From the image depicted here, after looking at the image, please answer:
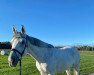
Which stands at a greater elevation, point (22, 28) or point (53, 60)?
point (22, 28)

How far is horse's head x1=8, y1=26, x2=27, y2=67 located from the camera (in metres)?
7.29

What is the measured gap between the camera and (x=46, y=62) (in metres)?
8.30

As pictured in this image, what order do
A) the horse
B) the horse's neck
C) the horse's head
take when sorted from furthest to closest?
the horse's neck
the horse
the horse's head

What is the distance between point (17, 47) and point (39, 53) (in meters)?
1.05

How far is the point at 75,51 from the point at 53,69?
9.09ft

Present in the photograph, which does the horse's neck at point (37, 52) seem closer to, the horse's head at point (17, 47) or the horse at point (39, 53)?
the horse at point (39, 53)

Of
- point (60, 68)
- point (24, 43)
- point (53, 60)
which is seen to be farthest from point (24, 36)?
point (60, 68)

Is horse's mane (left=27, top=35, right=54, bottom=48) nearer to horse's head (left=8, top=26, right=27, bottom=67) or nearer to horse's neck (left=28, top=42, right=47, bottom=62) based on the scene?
horse's neck (left=28, top=42, right=47, bottom=62)

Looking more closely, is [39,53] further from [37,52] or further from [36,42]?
[36,42]

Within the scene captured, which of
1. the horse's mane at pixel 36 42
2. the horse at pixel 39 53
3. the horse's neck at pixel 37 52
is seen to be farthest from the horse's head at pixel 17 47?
the horse's neck at pixel 37 52

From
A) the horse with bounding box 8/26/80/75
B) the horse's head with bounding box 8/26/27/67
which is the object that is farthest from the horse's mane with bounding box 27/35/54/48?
the horse's head with bounding box 8/26/27/67

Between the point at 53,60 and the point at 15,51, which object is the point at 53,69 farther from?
the point at 15,51

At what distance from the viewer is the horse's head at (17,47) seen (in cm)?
729

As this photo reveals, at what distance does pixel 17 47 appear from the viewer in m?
7.44
